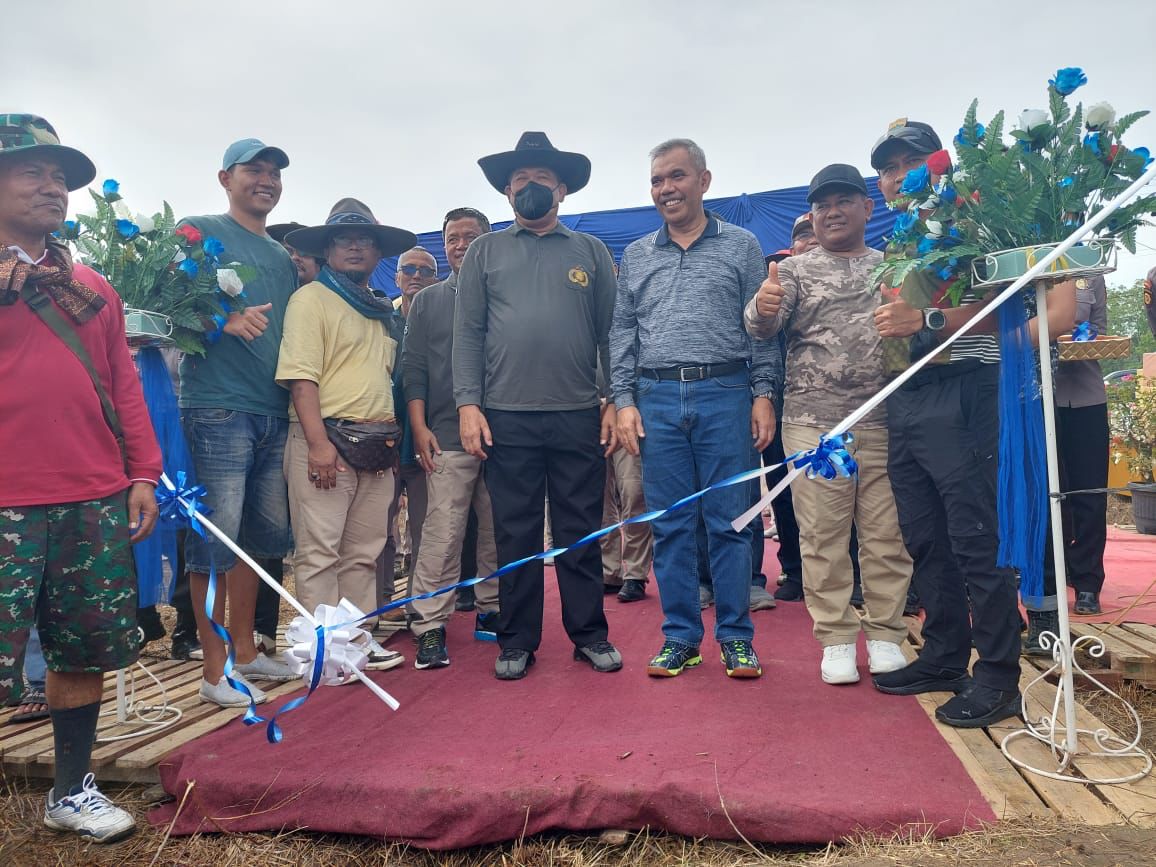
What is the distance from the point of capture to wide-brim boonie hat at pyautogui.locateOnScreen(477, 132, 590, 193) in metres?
3.37

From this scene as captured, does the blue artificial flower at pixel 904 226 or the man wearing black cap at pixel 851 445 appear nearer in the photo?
the blue artificial flower at pixel 904 226

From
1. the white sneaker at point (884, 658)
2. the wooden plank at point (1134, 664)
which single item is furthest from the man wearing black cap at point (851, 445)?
the wooden plank at point (1134, 664)

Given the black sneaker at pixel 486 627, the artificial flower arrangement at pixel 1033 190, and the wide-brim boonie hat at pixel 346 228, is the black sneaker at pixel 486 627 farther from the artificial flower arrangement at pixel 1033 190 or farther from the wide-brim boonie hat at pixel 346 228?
the artificial flower arrangement at pixel 1033 190

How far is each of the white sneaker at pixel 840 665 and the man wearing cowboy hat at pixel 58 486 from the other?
2293 millimetres

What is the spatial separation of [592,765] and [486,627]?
1.79 meters

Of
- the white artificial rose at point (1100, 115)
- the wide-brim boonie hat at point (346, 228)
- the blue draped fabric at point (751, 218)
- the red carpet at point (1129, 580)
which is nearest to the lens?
the white artificial rose at point (1100, 115)

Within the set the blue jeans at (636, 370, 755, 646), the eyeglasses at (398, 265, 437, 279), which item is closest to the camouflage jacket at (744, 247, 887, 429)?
the blue jeans at (636, 370, 755, 646)

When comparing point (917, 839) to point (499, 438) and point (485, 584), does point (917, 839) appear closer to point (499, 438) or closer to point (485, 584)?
point (499, 438)

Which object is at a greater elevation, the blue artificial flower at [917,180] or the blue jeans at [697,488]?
the blue artificial flower at [917,180]

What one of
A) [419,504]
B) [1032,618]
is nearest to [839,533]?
[1032,618]

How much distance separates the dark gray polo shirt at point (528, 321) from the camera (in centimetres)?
322

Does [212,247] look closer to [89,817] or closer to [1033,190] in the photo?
[89,817]

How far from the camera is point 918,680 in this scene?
2.77 metres

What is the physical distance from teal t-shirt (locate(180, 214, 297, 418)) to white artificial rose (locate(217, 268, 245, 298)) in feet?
0.78
